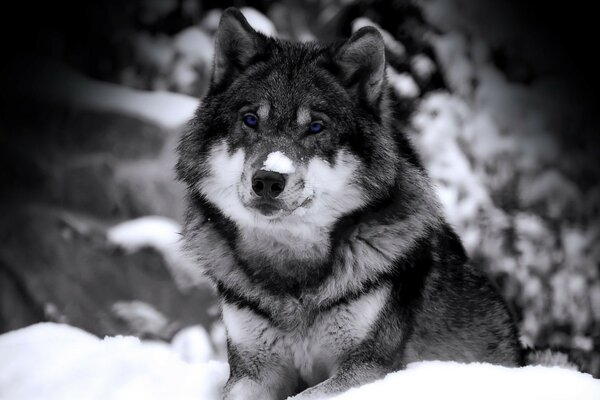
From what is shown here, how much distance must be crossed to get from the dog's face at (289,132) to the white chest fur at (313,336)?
0.44 metres

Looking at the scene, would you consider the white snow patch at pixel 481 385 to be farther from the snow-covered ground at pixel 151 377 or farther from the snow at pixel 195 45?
the snow at pixel 195 45

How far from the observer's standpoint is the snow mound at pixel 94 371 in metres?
2.95

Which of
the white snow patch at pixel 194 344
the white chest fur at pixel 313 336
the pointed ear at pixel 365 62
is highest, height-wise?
the pointed ear at pixel 365 62

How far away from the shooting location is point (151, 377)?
123 inches

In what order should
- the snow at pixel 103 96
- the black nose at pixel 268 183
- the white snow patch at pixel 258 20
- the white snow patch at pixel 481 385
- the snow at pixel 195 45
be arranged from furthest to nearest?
the snow at pixel 103 96 < the snow at pixel 195 45 < the white snow patch at pixel 258 20 < the black nose at pixel 268 183 < the white snow patch at pixel 481 385

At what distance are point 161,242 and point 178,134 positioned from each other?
114 cm

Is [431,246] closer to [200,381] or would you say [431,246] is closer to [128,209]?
[200,381]

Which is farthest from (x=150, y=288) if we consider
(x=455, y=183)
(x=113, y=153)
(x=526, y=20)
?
(x=526, y=20)

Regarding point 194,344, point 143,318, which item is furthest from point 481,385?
point 143,318

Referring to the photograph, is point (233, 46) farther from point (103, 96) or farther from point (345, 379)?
point (103, 96)

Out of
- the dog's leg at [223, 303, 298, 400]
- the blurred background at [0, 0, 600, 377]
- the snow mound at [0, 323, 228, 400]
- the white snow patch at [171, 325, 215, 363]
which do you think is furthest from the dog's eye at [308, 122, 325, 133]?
the white snow patch at [171, 325, 215, 363]

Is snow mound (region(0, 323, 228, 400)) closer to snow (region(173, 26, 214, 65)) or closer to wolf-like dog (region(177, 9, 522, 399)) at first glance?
wolf-like dog (region(177, 9, 522, 399))

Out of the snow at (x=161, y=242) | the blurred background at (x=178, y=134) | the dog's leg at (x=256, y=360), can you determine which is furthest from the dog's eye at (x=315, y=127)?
the snow at (x=161, y=242)

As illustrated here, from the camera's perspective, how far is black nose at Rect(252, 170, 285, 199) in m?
2.78
